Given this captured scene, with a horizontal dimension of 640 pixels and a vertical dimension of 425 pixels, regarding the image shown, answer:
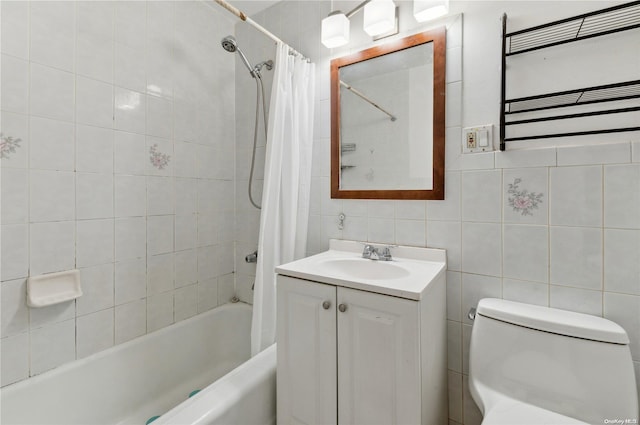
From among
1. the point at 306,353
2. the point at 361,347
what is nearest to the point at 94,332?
the point at 306,353

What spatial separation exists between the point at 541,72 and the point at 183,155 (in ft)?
5.87

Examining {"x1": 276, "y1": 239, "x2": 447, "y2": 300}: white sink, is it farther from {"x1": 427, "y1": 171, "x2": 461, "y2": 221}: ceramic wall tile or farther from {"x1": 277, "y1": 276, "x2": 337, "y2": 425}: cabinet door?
{"x1": 427, "y1": 171, "x2": 461, "y2": 221}: ceramic wall tile

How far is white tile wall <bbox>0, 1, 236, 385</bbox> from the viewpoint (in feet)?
3.67

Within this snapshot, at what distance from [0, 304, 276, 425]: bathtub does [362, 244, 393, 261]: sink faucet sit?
24.7 inches

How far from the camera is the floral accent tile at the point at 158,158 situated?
154 cm

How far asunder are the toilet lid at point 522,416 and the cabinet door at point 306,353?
0.50 meters

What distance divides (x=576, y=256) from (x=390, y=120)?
93cm

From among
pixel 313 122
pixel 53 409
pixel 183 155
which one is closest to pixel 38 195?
pixel 183 155

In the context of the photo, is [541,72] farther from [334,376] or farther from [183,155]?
[183,155]

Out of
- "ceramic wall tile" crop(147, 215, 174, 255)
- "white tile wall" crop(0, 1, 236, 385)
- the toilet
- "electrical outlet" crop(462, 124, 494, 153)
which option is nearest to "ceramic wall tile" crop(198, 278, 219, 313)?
"white tile wall" crop(0, 1, 236, 385)

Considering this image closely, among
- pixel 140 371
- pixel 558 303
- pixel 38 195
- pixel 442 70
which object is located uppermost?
pixel 442 70

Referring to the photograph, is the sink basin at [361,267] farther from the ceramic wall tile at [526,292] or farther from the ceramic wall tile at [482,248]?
the ceramic wall tile at [526,292]

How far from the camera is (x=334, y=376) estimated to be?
998mm

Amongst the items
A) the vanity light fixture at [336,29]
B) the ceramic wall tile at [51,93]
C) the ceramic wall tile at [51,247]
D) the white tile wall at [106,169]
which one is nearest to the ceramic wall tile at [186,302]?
the white tile wall at [106,169]
